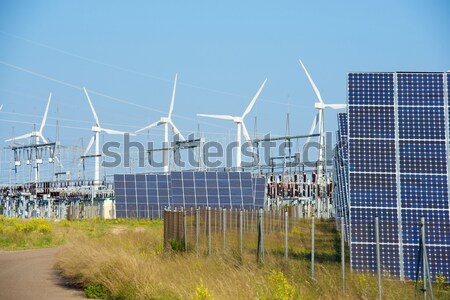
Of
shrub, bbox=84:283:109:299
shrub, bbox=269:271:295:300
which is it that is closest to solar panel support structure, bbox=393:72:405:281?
shrub, bbox=269:271:295:300

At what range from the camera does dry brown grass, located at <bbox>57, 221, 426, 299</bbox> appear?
14.9m

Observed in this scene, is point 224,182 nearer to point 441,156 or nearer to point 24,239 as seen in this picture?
point 24,239

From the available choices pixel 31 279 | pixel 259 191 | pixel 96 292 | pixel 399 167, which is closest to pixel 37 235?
pixel 31 279

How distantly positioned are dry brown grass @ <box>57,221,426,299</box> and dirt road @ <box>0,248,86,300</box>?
0.52 m

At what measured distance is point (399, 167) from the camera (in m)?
19.4

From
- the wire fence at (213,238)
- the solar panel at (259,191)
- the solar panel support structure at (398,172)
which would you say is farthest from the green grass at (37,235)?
the solar panel support structure at (398,172)

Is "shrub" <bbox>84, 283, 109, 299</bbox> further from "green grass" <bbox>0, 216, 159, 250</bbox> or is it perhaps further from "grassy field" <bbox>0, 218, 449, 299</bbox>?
"green grass" <bbox>0, 216, 159, 250</bbox>

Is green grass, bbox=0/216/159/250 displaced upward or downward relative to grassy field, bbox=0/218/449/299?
downward

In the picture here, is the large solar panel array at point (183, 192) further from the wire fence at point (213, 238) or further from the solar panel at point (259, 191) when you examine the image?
the wire fence at point (213, 238)

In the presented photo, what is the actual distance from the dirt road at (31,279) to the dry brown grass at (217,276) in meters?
0.52

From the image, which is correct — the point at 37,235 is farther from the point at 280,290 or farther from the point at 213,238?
the point at 280,290

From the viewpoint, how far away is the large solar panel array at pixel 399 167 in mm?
18297

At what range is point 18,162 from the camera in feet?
284

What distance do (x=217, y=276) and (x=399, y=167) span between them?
216 inches
